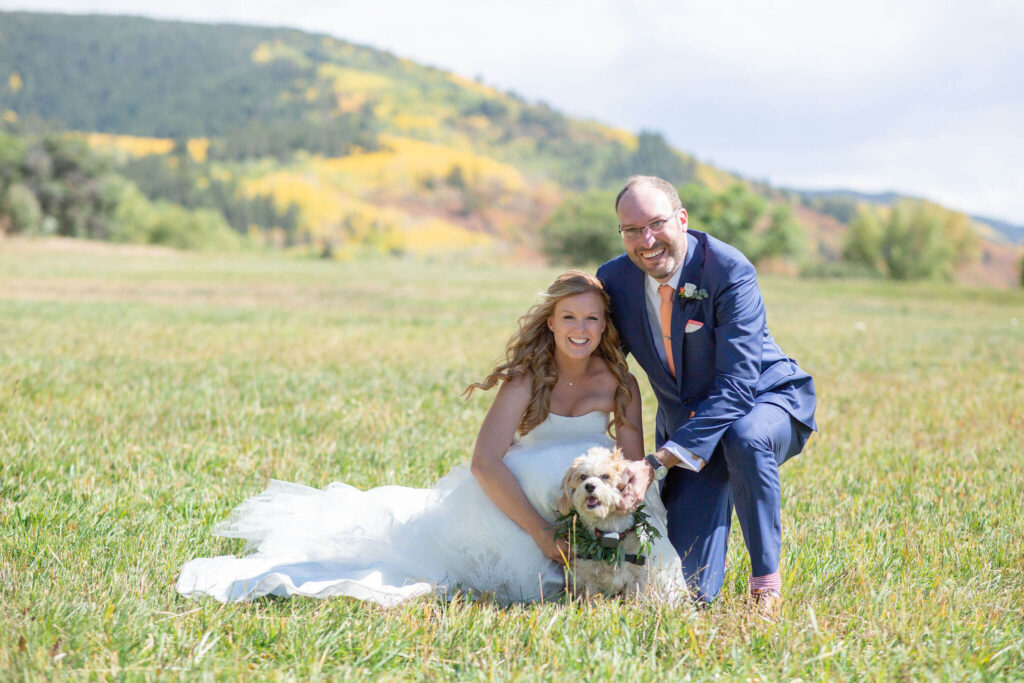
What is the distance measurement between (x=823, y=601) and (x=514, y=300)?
2383 centimetres

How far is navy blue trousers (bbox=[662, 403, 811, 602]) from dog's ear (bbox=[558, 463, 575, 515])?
85 centimetres

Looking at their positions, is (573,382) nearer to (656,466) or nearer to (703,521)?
(656,466)

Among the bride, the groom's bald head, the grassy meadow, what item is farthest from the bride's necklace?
the grassy meadow

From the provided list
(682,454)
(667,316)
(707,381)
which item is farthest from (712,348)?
(682,454)

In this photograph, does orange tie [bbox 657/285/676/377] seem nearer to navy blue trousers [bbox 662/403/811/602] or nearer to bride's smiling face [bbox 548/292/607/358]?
bride's smiling face [bbox 548/292/607/358]

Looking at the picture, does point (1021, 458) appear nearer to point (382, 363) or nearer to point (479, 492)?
point (479, 492)

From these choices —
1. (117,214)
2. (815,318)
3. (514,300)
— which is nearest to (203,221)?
(117,214)

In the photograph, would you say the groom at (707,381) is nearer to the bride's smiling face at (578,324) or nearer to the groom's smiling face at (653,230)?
the groom's smiling face at (653,230)

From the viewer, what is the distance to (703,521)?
4484 millimetres

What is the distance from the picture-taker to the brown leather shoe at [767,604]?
12.6ft

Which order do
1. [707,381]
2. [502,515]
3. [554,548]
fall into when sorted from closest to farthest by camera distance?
[554,548], [502,515], [707,381]

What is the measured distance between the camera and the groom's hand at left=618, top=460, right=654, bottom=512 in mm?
3801

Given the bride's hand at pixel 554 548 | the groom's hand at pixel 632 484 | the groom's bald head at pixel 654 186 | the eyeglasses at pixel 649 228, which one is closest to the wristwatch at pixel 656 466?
the groom's hand at pixel 632 484

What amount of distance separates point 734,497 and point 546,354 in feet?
4.07
